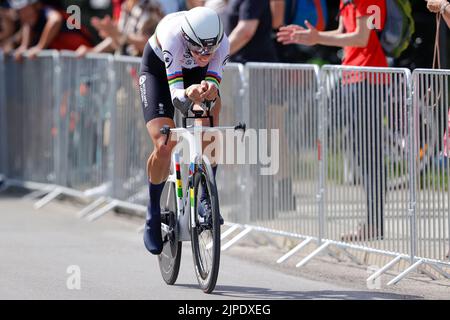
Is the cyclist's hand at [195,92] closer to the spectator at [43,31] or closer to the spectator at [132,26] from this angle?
the spectator at [132,26]

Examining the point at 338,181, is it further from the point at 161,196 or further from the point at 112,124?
the point at 112,124

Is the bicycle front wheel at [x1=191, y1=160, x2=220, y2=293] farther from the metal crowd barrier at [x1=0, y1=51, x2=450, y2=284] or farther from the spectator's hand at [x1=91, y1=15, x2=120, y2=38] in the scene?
the spectator's hand at [x1=91, y1=15, x2=120, y2=38]

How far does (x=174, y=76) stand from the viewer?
9055 mm

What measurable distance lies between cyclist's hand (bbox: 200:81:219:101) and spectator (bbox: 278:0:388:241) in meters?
1.83

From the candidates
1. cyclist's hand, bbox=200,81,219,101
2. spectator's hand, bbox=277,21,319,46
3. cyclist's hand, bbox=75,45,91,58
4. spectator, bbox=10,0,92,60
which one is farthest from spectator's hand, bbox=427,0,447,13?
spectator, bbox=10,0,92,60

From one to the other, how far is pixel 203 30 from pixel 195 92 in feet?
1.43

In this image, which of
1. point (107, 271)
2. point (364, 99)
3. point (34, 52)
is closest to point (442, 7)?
point (364, 99)

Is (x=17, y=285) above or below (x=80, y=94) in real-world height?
below

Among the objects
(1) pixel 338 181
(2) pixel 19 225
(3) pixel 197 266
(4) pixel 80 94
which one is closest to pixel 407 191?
(1) pixel 338 181

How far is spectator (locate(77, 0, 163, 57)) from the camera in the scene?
14578mm
